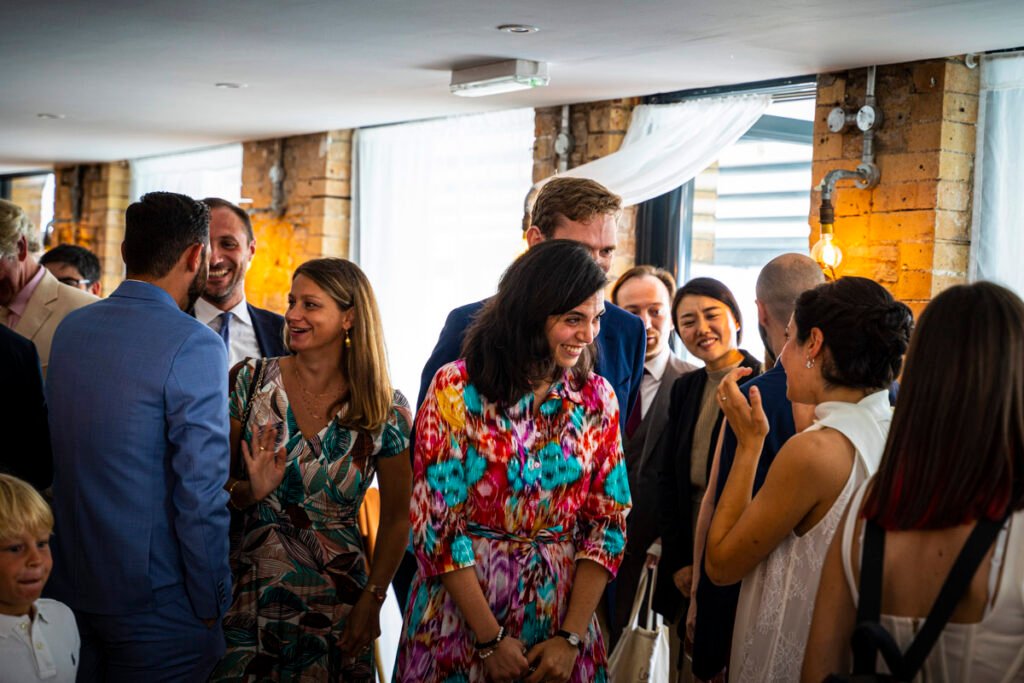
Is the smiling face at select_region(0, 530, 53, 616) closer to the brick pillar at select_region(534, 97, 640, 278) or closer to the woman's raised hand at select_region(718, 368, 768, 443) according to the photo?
the woman's raised hand at select_region(718, 368, 768, 443)

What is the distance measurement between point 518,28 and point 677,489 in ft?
7.10

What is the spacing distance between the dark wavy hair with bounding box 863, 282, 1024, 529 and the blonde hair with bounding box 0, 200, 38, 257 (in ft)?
7.75

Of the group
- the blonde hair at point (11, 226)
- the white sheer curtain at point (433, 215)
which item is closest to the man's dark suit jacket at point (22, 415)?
the blonde hair at point (11, 226)

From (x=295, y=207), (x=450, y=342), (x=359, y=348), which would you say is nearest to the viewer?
(x=450, y=342)

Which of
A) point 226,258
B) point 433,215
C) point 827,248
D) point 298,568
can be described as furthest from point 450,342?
point 433,215

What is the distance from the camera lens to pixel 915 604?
1.58 metres

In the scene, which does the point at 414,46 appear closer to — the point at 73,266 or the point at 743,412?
the point at 73,266

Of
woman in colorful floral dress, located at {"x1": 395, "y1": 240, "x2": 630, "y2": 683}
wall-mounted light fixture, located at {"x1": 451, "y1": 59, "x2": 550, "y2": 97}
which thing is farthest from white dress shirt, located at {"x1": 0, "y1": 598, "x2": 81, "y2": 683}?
wall-mounted light fixture, located at {"x1": 451, "y1": 59, "x2": 550, "y2": 97}

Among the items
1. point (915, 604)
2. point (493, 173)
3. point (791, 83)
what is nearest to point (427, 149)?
point (493, 173)

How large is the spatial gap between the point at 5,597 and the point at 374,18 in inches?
116

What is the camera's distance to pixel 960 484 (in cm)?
154

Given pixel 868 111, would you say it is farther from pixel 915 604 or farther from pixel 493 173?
pixel 915 604

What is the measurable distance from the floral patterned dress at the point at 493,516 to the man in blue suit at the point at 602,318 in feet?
1.05

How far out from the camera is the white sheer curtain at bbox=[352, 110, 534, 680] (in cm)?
689
